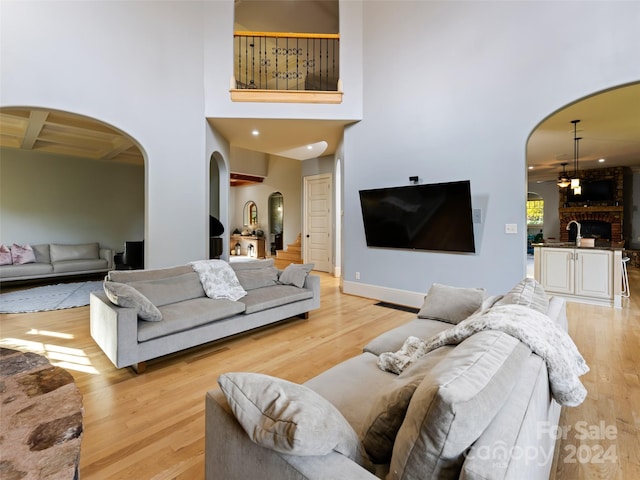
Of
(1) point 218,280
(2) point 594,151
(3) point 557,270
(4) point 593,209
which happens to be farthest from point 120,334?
(4) point 593,209

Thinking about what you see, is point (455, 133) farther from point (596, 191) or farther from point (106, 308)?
point (596, 191)

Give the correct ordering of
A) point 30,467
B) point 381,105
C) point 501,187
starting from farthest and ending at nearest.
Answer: point 381,105 < point 501,187 < point 30,467


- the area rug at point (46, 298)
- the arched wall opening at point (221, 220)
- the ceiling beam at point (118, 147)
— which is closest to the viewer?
the area rug at point (46, 298)

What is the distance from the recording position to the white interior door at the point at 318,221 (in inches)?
299

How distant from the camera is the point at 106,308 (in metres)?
2.53

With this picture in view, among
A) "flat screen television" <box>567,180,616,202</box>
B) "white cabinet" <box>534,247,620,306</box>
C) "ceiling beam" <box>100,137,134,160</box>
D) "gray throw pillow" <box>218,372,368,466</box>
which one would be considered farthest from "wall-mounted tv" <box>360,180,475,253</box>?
"flat screen television" <box>567,180,616,202</box>

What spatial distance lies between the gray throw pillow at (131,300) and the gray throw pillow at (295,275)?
1.69 m

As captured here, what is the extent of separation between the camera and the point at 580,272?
483 centimetres

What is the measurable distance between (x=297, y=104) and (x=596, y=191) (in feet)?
30.7

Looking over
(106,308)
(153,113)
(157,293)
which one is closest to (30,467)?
(106,308)

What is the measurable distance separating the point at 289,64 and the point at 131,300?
23.1 feet

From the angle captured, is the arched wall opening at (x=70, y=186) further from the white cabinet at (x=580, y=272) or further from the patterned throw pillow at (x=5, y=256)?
the white cabinet at (x=580, y=272)

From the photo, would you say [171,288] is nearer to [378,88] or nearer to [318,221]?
[378,88]

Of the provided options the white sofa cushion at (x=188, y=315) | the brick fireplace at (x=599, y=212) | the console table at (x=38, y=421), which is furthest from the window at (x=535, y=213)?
the console table at (x=38, y=421)
